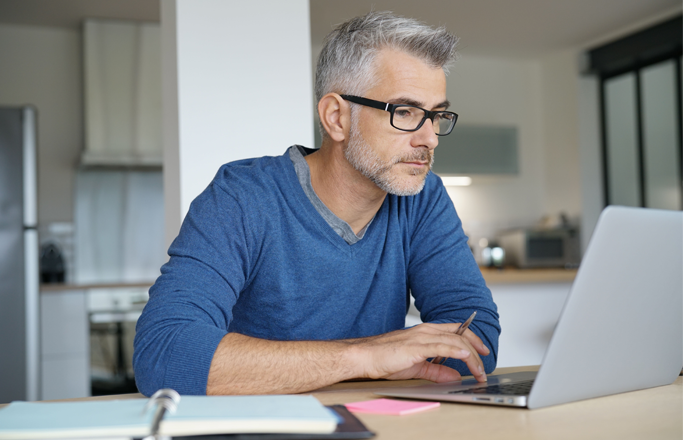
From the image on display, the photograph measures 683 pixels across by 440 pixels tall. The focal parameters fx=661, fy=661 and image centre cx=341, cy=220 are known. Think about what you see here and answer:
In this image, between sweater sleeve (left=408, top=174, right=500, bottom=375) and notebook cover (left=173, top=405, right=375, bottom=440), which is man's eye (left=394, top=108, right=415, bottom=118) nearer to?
sweater sleeve (left=408, top=174, right=500, bottom=375)

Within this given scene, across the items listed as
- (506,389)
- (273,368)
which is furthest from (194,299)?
(506,389)

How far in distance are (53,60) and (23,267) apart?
1.81 metres

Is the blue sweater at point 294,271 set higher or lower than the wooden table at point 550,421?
higher

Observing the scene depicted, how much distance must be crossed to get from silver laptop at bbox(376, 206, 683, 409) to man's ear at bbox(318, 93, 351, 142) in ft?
2.14

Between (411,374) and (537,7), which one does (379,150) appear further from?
(537,7)

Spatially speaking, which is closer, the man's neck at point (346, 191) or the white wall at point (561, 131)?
the man's neck at point (346, 191)

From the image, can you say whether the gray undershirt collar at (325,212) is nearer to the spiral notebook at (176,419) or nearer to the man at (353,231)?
the man at (353,231)

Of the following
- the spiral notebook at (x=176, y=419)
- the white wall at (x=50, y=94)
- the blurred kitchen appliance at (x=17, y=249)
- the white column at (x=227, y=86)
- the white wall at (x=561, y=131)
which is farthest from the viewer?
the white wall at (x=561, y=131)

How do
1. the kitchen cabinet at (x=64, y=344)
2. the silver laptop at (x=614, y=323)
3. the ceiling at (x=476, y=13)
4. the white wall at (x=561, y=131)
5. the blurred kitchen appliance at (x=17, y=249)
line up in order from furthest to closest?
the white wall at (x=561, y=131), the ceiling at (x=476, y=13), the kitchen cabinet at (x=64, y=344), the blurred kitchen appliance at (x=17, y=249), the silver laptop at (x=614, y=323)

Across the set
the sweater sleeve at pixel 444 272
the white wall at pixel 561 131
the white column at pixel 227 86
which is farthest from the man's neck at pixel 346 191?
the white wall at pixel 561 131

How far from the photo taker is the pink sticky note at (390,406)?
80 centimetres

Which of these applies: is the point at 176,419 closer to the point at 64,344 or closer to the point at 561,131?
the point at 64,344

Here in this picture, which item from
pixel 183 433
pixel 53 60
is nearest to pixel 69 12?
pixel 53 60

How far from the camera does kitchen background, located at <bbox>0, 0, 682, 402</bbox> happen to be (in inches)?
146
